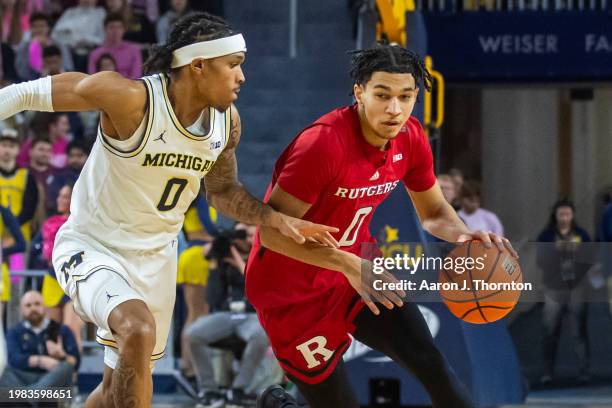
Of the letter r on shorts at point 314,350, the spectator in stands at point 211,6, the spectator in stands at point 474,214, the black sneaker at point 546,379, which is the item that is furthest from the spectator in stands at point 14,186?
the letter r on shorts at point 314,350

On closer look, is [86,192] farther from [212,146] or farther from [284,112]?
[284,112]

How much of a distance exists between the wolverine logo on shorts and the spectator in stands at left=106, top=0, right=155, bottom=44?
7225 millimetres

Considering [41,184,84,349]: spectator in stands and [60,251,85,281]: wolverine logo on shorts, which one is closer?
[60,251,85,281]: wolverine logo on shorts

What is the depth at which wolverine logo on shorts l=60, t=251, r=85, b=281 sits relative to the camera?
5.66m

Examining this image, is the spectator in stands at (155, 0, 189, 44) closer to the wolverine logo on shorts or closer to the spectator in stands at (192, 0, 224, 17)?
the spectator in stands at (192, 0, 224, 17)

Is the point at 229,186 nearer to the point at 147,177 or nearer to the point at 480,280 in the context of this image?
the point at 147,177

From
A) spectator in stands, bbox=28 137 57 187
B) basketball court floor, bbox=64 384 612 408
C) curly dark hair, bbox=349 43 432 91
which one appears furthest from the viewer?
spectator in stands, bbox=28 137 57 187

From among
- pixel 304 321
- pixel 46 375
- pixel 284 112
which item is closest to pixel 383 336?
pixel 304 321

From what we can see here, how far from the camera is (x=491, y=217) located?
11078 millimetres

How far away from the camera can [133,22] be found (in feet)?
42.0

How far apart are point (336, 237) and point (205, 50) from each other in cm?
108

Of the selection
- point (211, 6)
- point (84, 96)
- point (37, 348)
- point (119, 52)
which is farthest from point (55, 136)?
point (84, 96)

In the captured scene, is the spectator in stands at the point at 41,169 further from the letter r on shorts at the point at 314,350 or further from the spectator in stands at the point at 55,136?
the letter r on shorts at the point at 314,350

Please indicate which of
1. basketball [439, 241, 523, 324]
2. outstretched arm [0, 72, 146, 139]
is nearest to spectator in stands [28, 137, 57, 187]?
outstretched arm [0, 72, 146, 139]
